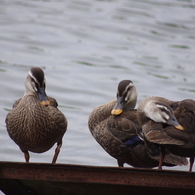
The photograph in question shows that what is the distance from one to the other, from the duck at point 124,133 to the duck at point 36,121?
58 cm

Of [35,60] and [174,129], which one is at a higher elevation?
[174,129]

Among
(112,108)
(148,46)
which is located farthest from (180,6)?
(112,108)

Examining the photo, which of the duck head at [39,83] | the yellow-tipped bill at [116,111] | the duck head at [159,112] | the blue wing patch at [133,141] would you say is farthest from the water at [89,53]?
the duck head at [159,112]

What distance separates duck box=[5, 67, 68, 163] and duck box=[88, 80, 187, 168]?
1.91ft

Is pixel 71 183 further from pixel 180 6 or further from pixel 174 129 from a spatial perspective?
pixel 180 6

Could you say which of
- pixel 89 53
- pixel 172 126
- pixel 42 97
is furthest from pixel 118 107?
pixel 89 53

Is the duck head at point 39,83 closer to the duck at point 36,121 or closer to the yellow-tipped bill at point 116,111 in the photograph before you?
the duck at point 36,121

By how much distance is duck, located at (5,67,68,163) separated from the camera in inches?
248

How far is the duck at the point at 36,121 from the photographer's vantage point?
629 cm

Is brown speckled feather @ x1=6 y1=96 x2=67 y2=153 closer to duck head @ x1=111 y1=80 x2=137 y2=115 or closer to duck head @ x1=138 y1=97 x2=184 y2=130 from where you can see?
duck head @ x1=111 y1=80 x2=137 y2=115

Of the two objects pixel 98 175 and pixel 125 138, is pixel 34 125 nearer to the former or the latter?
pixel 125 138

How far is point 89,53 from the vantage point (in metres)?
15.3

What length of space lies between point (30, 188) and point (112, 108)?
186 cm

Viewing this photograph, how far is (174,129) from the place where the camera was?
5434 millimetres
